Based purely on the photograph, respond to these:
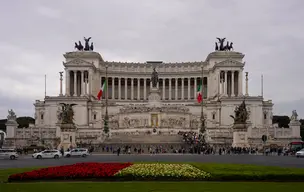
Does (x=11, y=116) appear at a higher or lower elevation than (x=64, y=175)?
higher

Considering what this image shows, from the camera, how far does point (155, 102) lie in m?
115

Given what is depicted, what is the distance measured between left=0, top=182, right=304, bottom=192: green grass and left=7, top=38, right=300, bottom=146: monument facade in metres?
Answer: 46.7

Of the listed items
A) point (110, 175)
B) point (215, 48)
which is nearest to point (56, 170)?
point (110, 175)

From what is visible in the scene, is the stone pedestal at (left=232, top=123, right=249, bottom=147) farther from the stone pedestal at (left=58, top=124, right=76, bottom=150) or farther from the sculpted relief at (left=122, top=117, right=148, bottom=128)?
the sculpted relief at (left=122, top=117, right=148, bottom=128)

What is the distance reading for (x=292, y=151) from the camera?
6869 centimetres

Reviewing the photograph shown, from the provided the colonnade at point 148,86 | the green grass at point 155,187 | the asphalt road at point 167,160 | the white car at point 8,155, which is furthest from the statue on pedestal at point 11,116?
the green grass at point 155,187

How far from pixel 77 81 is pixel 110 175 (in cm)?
10148

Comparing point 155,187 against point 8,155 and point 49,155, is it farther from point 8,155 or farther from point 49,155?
point 8,155

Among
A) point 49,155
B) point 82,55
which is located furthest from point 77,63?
point 49,155

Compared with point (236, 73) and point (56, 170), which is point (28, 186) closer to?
point (56, 170)

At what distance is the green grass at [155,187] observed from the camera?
21295 mm

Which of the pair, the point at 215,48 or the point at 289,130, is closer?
the point at 289,130

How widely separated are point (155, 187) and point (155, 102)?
9270 cm

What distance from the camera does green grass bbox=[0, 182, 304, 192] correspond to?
2130 centimetres
